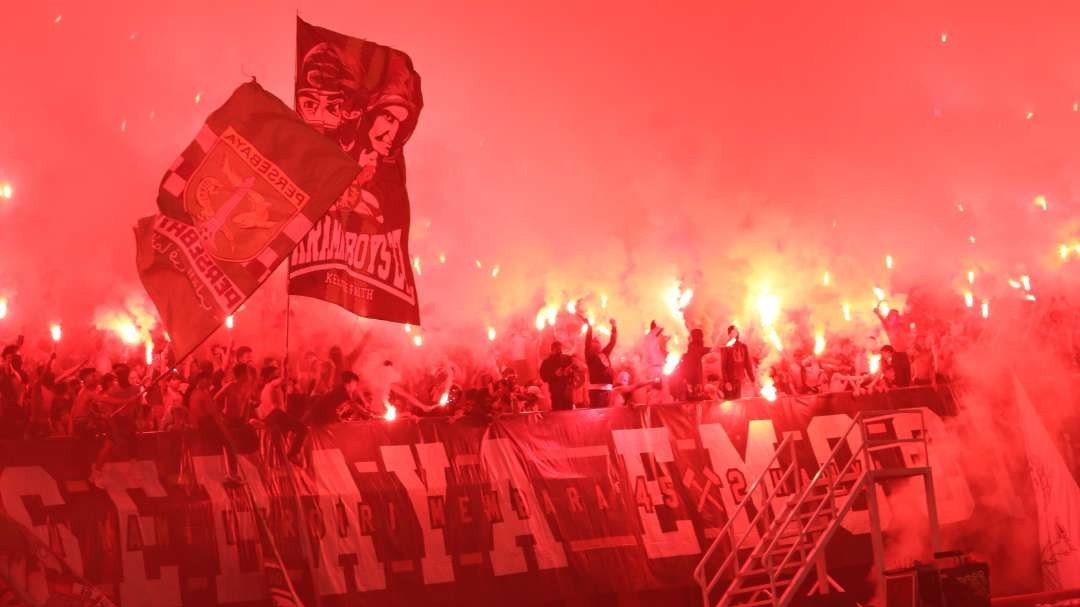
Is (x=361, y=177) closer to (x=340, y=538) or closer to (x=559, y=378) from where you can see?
(x=559, y=378)

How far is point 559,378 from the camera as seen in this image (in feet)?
53.2

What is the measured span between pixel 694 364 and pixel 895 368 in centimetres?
346

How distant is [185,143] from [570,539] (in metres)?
10.3

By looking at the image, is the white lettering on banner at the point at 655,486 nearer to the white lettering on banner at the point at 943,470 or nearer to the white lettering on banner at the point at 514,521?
the white lettering on banner at the point at 514,521

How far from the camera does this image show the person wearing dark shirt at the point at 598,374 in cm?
1681

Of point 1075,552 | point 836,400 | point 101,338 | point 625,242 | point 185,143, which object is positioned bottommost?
point 1075,552

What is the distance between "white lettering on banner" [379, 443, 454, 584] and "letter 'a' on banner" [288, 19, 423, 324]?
1.71m

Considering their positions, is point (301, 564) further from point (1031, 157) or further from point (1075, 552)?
point (1031, 157)

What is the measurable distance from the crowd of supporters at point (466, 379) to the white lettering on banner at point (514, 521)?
1.79 ft

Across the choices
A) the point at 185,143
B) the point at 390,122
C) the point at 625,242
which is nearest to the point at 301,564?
the point at 390,122

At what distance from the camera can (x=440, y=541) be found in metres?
13.7

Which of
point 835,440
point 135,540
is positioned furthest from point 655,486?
point 135,540

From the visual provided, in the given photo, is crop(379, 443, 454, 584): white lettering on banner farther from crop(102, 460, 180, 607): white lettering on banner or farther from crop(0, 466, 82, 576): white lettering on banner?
crop(0, 466, 82, 576): white lettering on banner

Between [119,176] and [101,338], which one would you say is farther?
[119,176]
